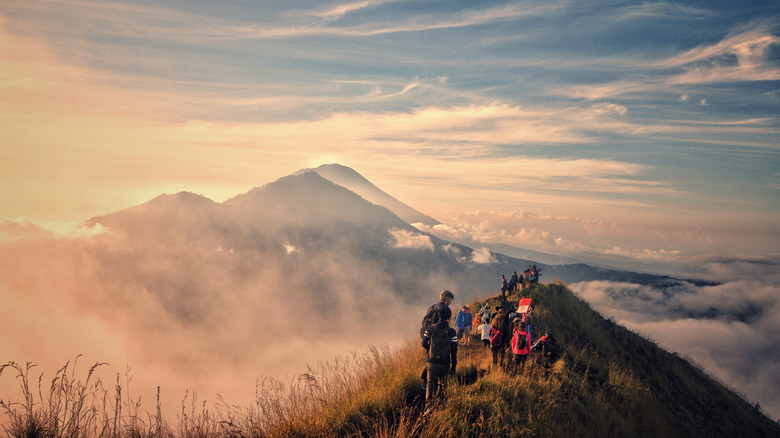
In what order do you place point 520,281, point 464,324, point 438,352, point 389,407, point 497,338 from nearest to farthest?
point 389,407
point 438,352
point 497,338
point 464,324
point 520,281

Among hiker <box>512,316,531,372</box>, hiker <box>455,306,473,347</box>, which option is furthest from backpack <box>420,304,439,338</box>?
hiker <box>455,306,473,347</box>

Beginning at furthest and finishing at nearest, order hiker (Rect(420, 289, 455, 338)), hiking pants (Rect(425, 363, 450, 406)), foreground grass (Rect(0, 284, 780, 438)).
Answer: hiker (Rect(420, 289, 455, 338))
hiking pants (Rect(425, 363, 450, 406))
foreground grass (Rect(0, 284, 780, 438))

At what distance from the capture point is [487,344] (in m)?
12.3

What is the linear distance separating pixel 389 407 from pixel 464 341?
7.93m

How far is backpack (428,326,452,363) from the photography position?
22.1ft

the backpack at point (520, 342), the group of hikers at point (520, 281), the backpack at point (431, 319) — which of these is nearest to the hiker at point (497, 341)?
the backpack at point (520, 342)

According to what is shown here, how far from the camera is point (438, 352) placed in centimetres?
676

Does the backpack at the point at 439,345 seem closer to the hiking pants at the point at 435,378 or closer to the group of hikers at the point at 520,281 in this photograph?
the hiking pants at the point at 435,378

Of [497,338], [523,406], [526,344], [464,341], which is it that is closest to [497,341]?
[497,338]

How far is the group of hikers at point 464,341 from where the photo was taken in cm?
677

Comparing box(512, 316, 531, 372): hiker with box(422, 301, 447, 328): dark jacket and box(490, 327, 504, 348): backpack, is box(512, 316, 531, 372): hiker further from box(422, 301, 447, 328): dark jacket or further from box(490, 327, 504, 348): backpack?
box(422, 301, 447, 328): dark jacket

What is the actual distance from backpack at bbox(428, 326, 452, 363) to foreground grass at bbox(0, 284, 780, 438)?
0.66m

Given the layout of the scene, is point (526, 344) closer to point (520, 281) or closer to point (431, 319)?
point (431, 319)

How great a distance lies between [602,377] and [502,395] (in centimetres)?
572
